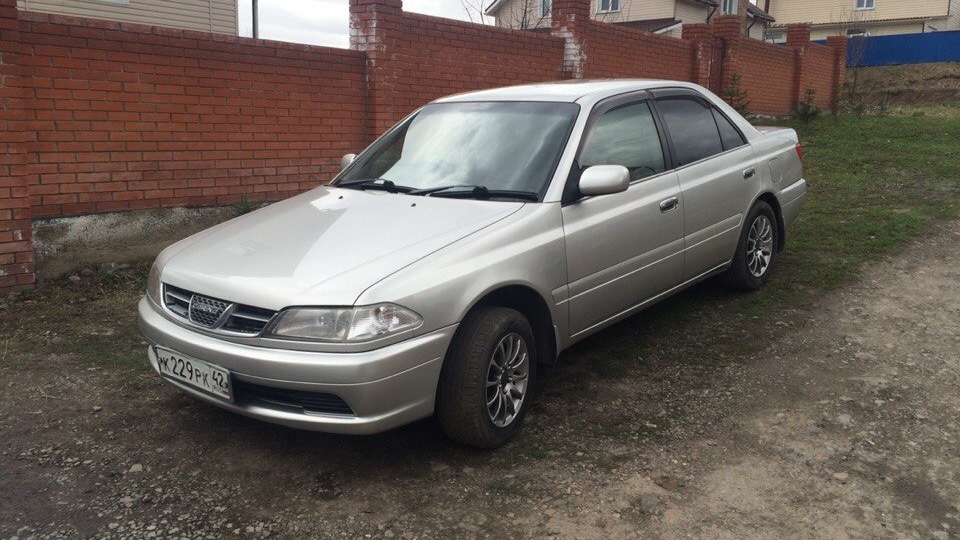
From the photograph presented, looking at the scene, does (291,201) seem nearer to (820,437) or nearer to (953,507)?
(820,437)

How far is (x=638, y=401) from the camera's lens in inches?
162

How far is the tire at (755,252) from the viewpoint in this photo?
5.62m

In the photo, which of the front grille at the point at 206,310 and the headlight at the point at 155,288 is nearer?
the front grille at the point at 206,310

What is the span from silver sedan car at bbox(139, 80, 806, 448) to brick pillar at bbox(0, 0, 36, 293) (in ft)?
7.79

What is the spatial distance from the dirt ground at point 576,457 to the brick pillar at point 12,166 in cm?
111

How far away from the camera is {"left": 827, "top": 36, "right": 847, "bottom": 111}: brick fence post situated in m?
21.8

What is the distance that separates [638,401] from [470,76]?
243 inches

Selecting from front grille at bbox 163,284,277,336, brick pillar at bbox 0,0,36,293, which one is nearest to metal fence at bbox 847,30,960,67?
brick pillar at bbox 0,0,36,293

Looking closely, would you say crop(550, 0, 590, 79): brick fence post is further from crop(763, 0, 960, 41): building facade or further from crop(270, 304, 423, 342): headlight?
crop(763, 0, 960, 41): building facade

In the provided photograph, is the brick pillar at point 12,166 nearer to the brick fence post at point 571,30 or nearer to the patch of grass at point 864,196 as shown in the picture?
the patch of grass at point 864,196

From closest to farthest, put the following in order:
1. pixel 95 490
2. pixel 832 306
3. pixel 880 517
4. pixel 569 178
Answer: pixel 880 517 < pixel 95 490 < pixel 569 178 < pixel 832 306

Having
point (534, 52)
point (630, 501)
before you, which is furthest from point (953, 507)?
point (534, 52)

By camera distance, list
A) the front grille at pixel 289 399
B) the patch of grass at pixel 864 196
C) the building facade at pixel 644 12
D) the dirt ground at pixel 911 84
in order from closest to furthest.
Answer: the front grille at pixel 289 399 < the patch of grass at pixel 864 196 < the dirt ground at pixel 911 84 < the building facade at pixel 644 12

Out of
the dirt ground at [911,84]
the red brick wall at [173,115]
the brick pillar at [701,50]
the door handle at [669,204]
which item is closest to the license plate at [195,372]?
the door handle at [669,204]
